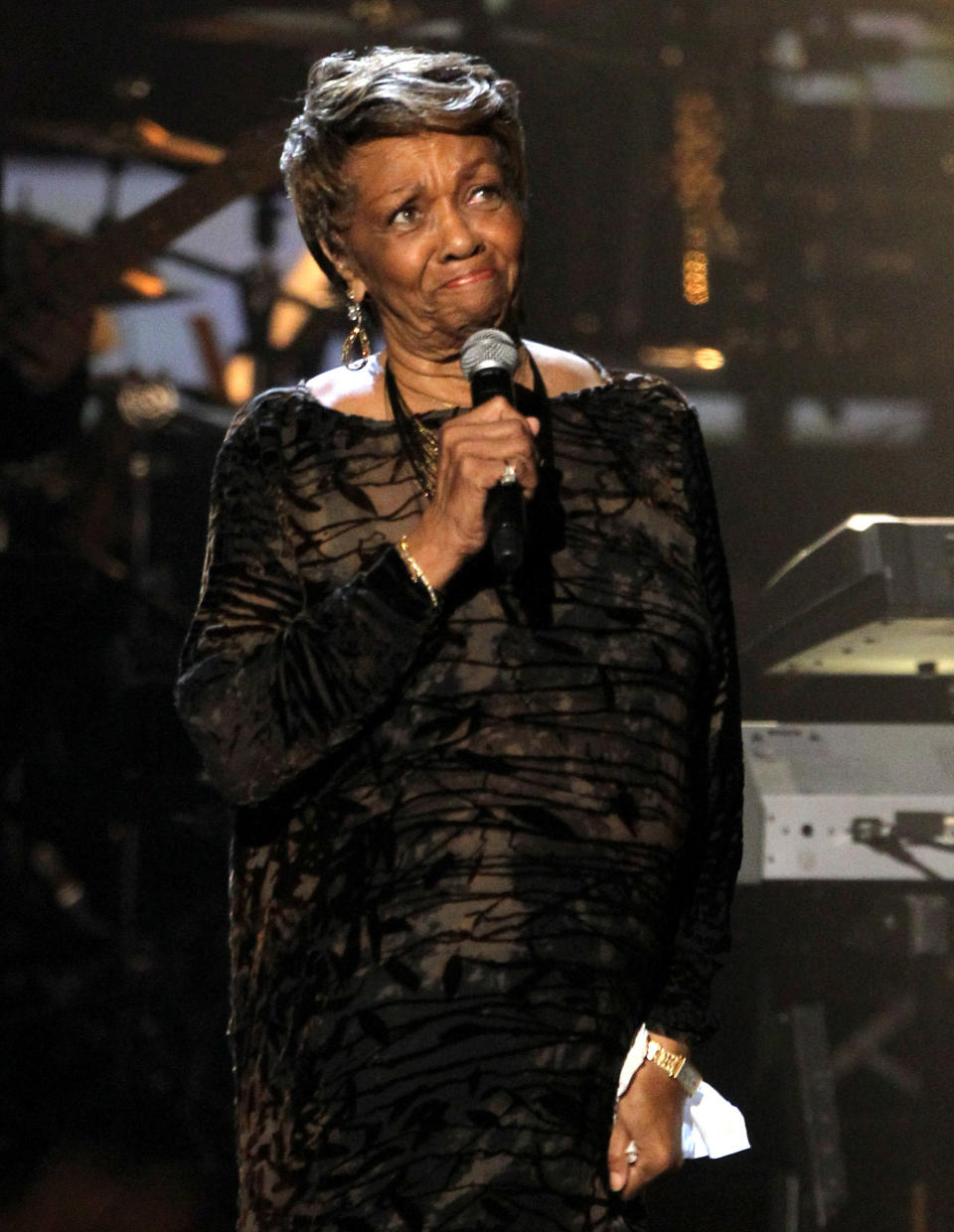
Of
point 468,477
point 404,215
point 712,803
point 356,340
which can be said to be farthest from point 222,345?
point 468,477

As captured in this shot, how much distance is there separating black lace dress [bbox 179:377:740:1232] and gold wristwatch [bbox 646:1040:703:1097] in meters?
0.02

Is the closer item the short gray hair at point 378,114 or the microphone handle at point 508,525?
the microphone handle at point 508,525

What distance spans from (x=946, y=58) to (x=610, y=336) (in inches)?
57.4

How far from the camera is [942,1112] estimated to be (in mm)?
2225

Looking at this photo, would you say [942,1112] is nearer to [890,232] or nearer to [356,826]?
[356,826]

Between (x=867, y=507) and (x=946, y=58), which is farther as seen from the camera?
(x=946, y=58)

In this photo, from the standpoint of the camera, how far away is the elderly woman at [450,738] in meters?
1.21

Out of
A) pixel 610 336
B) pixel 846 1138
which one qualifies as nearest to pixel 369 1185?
pixel 846 1138

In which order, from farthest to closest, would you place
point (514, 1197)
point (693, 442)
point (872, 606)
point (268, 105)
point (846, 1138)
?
point (268, 105)
point (846, 1138)
point (872, 606)
point (693, 442)
point (514, 1197)

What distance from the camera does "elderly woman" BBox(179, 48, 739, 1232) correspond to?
3.96 ft

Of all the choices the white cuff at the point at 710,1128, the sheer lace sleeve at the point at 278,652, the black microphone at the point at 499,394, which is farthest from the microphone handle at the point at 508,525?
the white cuff at the point at 710,1128

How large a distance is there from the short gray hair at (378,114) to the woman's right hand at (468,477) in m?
0.32

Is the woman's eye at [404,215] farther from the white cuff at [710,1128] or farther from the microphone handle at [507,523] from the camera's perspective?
the white cuff at [710,1128]

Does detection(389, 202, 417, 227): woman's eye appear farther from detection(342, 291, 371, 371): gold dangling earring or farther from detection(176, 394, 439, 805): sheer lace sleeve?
detection(176, 394, 439, 805): sheer lace sleeve
